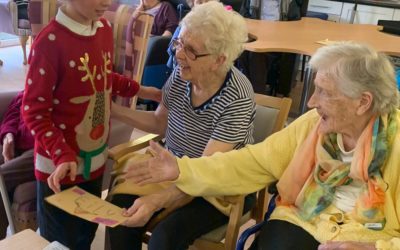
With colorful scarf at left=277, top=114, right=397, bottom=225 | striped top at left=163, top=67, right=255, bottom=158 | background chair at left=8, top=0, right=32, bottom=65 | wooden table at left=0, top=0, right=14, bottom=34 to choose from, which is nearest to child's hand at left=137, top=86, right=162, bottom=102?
striped top at left=163, top=67, right=255, bottom=158

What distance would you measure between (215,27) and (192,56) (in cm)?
12

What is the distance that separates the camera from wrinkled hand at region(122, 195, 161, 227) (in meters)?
1.38

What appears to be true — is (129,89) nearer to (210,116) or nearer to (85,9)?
(210,116)

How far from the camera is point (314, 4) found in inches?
224

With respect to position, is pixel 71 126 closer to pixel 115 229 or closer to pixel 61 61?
pixel 61 61

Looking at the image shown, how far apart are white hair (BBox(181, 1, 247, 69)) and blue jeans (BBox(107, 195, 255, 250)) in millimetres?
526

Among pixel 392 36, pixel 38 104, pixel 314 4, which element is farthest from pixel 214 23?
pixel 314 4

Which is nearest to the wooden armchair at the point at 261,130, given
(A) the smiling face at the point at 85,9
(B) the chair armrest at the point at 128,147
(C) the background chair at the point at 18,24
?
(B) the chair armrest at the point at 128,147

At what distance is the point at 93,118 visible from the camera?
1.45m

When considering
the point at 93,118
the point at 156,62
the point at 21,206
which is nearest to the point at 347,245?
the point at 93,118

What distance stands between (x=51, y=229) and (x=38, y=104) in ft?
1.60

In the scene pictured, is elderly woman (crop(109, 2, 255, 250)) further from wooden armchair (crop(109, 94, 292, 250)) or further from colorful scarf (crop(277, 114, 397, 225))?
colorful scarf (crop(277, 114, 397, 225))

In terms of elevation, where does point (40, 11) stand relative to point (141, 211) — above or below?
above

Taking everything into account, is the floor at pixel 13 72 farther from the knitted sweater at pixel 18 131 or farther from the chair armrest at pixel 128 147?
the chair armrest at pixel 128 147
